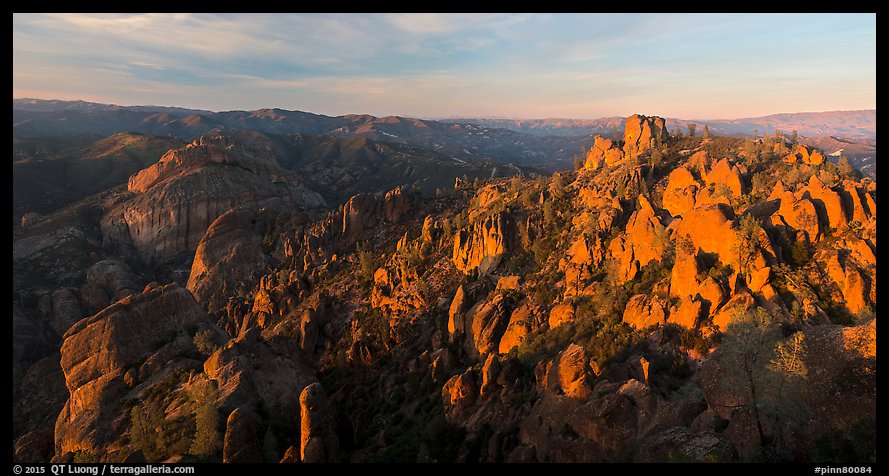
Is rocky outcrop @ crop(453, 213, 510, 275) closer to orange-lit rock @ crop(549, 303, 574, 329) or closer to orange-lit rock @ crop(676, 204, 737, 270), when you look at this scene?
orange-lit rock @ crop(549, 303, 574, 329)

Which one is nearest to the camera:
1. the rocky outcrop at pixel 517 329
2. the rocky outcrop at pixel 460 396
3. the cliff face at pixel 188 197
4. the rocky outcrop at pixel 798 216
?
the rocky outcrop at pixel 460 396

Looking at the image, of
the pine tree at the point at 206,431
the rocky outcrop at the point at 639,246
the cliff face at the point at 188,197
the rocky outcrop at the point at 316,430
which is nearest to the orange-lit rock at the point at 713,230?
the rocky outcrop at the point at 639,246

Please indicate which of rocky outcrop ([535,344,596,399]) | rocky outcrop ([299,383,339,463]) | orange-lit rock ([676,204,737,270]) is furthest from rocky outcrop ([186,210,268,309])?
orange-lit rock ([676,204,737,270])

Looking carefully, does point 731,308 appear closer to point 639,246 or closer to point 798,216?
point 639,246

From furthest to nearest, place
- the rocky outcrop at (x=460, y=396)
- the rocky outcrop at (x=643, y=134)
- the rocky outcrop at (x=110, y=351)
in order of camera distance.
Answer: the rocky outcrop at (x=643, y=134), the rocky outcrop at (x=460, y=396), the rocky outcrop at (x=110, y=351)

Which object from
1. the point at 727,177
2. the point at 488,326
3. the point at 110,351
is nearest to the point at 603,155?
the point at 727,177

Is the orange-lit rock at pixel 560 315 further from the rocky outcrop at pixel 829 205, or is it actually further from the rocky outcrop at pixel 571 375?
the rocky outcrop at pixel 829 205
